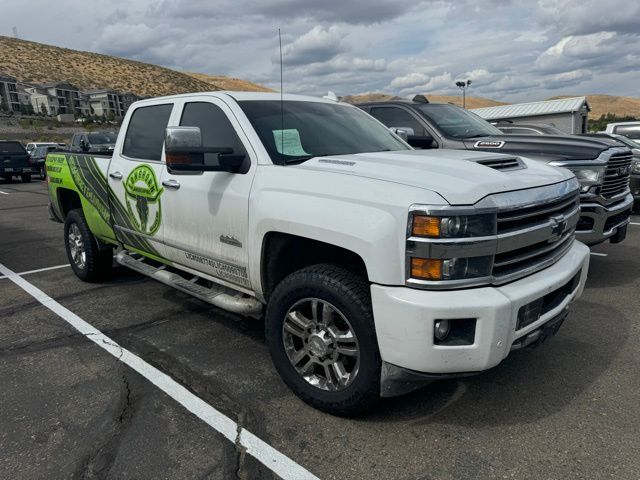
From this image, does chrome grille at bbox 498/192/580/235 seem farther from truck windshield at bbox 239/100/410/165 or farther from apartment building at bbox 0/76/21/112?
apartment building at bbox 0/76/21/112

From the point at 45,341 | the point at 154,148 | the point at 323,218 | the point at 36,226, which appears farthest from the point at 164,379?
the point at 36,226

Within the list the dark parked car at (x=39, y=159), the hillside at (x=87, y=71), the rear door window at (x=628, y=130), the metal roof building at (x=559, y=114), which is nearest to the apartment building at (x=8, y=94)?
the hillside at (x=87, y=71)

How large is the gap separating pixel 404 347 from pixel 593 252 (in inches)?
216

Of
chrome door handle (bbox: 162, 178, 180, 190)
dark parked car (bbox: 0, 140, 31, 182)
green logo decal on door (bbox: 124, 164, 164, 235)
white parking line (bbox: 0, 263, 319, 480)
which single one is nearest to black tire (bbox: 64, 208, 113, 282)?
white parking line (bbox: 0, 263, 319, 480)

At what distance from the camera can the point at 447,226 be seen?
2.49 metres

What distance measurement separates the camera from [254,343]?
415 cm

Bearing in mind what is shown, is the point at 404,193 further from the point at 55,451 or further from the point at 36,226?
the point at 36,226

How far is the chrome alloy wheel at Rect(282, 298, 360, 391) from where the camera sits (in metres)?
2.90

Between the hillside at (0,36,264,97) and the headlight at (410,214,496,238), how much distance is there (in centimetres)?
9421

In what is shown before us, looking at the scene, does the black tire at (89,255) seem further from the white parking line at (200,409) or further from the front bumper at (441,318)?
the front bumper at (441,318)

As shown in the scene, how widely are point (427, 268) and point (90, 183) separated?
4038mm

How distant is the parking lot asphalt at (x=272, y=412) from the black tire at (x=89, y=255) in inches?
42.3

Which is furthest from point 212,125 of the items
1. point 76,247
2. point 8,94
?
point 8,94

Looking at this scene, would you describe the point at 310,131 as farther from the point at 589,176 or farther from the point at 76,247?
the point at 76,247
